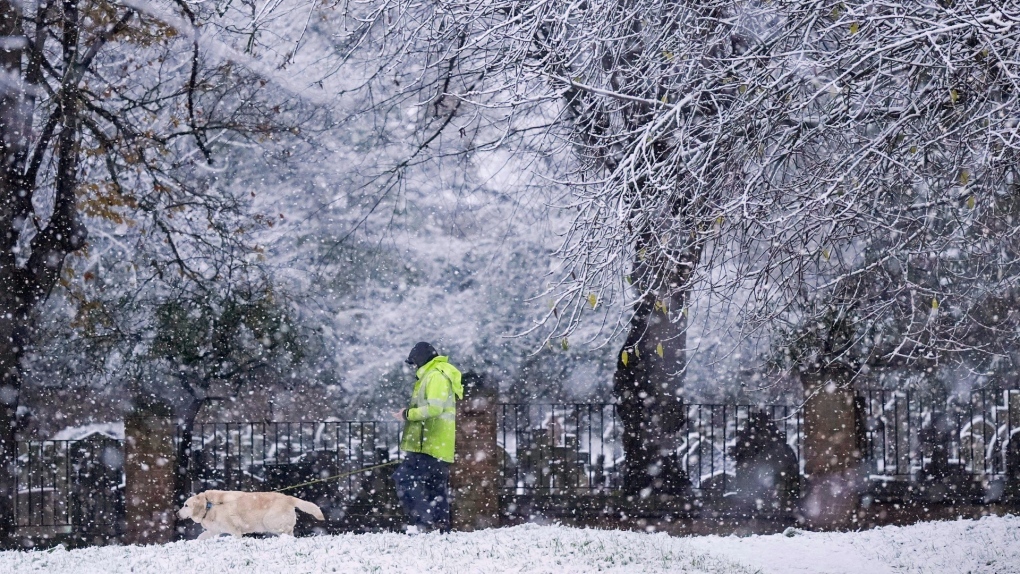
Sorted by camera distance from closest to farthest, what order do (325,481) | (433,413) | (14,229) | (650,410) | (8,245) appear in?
(433,413)
(8,245)
(14,229)
(325,481)
(650,410)

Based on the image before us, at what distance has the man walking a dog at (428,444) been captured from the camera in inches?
332

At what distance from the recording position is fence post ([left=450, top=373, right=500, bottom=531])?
10.1 m

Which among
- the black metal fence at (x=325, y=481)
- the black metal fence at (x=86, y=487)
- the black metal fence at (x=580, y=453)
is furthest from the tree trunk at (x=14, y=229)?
the black metal fence at (x=580, y=453)

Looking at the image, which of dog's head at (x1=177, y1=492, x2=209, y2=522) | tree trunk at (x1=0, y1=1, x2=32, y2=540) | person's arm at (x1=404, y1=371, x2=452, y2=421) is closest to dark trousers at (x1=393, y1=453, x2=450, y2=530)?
person's arm at (x1=404, y1=371, x2=452, y2=421)

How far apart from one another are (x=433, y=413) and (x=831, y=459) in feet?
15.4

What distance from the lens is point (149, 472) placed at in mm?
10148

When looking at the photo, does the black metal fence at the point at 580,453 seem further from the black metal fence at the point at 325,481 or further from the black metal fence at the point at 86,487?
the black metal fence at the point at 86,487

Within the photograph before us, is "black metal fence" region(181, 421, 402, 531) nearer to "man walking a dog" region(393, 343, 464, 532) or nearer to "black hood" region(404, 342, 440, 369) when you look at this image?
"man walking a dog" region(393, 343, 464, 532)

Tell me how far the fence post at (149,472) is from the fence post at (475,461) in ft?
10.0

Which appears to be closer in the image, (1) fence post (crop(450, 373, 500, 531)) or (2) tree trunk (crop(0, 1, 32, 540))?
(1) fence post (crop(450, 373, 500, 531))

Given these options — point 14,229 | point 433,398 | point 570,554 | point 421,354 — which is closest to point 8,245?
point 14,229

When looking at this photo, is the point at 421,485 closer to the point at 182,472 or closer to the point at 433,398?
the point at 433,398

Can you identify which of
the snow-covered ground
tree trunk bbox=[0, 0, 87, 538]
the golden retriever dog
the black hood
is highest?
tree trunk bbox=[0, 0, 87, 538]

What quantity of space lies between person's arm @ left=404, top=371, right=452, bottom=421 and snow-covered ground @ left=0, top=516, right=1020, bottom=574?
1.03 meters
